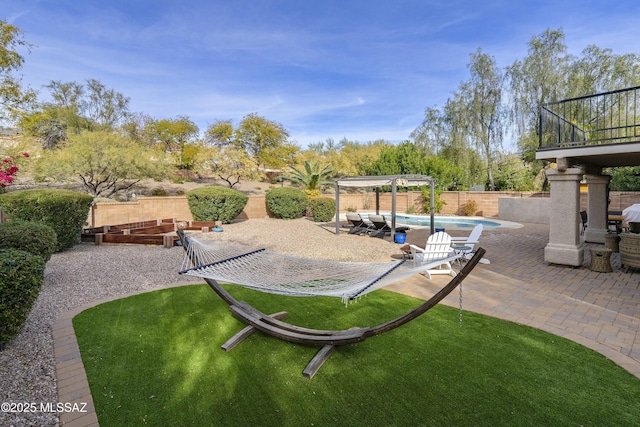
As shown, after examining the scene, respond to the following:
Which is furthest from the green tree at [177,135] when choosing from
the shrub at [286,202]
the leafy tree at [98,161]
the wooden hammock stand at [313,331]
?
the wooden hammock stand at [313,331]

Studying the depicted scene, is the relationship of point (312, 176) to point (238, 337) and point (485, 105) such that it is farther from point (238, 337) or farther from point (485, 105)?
point (238, 337)

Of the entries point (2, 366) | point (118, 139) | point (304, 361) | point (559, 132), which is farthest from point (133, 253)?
point (118, 139)

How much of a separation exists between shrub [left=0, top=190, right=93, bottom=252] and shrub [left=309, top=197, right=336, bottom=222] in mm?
8616

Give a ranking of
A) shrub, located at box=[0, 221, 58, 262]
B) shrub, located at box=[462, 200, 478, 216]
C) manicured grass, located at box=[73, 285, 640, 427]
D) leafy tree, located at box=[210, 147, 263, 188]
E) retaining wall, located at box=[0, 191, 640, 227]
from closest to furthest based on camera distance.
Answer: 1. manicured grass, located at box=[73, 285, 640, 427]
2. shrub, located at box=[0, 221, 58, 262]
3. retaining wall, located at box=[0, 191, 640, 227]
4. shrub, located at box=[462, 200, 478, 216]
5. leafy tree, located at box=[210, 147, 263, 188]

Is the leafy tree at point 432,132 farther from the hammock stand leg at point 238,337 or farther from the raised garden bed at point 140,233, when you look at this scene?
the hammock stand leg at point 238,337

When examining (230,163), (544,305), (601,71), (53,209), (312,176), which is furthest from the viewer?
(230,163)

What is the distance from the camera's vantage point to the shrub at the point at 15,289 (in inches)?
113

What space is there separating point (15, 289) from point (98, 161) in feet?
54.1

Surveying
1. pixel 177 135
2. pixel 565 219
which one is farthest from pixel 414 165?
pixel 177 135

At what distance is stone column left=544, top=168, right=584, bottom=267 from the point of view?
6.42 m

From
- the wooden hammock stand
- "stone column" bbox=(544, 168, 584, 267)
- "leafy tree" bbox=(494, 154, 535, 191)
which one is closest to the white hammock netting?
the wooden hammock stand

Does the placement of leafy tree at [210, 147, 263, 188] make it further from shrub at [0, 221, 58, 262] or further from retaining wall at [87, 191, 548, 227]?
shrub at [0, 221, 58, 262]

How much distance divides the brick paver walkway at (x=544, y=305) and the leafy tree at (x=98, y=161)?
1504cm

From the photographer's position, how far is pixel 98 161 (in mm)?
16625
